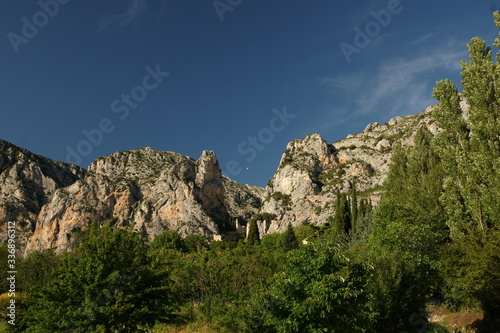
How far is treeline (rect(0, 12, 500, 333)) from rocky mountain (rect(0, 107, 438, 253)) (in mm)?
71356

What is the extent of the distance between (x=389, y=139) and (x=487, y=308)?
114m

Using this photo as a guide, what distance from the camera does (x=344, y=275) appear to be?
10.3m

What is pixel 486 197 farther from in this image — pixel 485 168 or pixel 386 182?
pixel 386 182

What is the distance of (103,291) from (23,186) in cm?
11010

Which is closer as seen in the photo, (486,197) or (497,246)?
(497,246)

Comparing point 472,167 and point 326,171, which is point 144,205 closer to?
point 326,171

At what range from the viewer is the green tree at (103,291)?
10695mm

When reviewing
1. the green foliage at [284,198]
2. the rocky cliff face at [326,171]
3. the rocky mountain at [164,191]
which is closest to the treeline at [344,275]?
the rocky mountain at [164,191]

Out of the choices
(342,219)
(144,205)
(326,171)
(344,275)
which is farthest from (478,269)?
(326,171)

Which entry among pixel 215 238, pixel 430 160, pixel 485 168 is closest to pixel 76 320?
pixel 485 168

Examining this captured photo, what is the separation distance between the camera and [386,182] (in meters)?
39.8

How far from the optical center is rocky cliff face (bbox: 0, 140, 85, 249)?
94188 millimetres

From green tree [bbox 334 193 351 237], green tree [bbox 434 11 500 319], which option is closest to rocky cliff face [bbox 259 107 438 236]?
green tree [bbox 334 193 351 237]

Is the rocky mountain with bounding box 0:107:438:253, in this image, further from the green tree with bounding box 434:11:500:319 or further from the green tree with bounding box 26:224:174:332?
the green tree with bounding box 26:224:174:332
